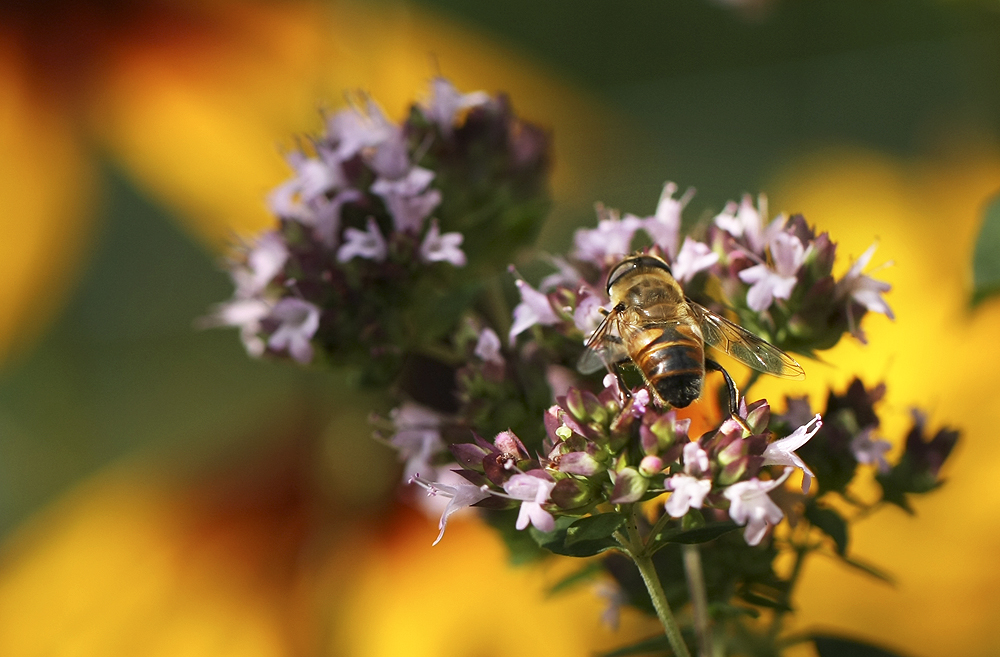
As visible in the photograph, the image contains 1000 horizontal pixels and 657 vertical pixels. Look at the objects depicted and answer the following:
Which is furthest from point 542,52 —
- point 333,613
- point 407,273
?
point 407,273

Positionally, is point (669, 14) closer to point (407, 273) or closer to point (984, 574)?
point (984, 574)

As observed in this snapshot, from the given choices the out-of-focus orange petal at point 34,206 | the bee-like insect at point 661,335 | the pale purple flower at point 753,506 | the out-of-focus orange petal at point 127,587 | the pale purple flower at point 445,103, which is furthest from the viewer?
the out-of-focus orange petal at point 34,206

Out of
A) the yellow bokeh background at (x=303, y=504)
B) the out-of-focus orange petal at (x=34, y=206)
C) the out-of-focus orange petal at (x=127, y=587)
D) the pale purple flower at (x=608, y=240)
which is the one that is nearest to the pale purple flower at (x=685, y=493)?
the pale purple flower at (x=608, y=240)

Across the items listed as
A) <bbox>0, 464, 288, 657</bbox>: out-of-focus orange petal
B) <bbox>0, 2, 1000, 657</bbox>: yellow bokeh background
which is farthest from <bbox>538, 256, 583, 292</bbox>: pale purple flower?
<bbox>0, 464, 288, 657</bbox>: out-of-focus orange petal

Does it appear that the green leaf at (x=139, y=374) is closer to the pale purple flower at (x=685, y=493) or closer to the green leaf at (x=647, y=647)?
the green leaf at (x=647, y=647)

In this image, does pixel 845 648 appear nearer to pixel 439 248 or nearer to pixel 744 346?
pixel 744 346

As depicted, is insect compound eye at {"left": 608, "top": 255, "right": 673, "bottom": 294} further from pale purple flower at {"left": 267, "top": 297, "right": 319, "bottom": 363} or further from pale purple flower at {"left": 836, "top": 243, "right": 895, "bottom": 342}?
pale purple flower at {"left": 267, "top": 297, "right": 319, "bottom": 363}
